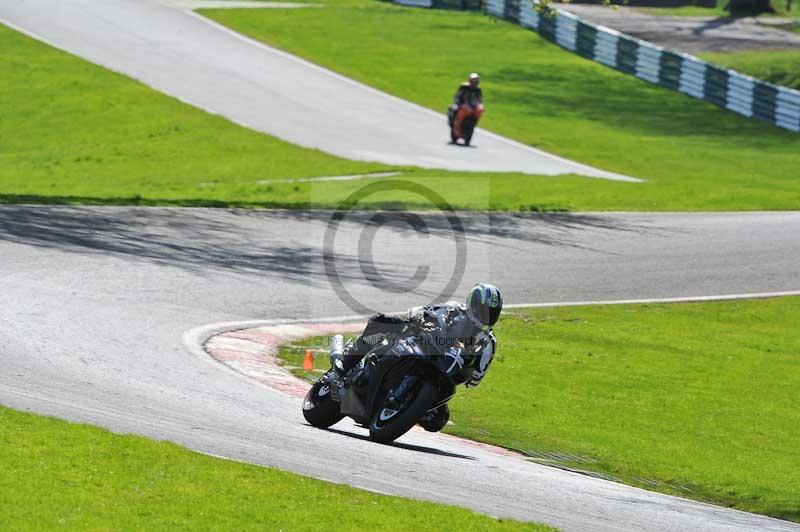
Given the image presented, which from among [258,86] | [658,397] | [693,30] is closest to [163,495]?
[658,397]

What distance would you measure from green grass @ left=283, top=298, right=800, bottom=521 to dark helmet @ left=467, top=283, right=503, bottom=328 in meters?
2.31

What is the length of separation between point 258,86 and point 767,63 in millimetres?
18520

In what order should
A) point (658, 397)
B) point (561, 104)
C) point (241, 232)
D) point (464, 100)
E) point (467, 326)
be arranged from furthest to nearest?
point (561, 104)
point (464, 100)
point (241, 232)
point (658, 397)
point (467, 326)

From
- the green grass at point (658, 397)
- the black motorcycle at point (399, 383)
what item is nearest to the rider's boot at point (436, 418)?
the black motorcycle at point (399, 383)

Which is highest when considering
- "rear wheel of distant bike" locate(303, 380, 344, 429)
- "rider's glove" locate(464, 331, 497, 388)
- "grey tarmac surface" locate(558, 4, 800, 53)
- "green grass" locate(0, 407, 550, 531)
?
"grey tarmac surface" locate(558, 4, 800, 53)

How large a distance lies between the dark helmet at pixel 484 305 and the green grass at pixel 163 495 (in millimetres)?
2014

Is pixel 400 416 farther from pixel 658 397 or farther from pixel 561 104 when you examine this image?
pixel 561 104

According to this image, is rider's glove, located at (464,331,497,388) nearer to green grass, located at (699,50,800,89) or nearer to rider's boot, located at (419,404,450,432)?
rider's boot, located at (419,404,450,432)

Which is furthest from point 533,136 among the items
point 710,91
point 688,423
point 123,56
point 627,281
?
point 688,423

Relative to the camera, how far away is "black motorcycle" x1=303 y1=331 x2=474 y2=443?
458 inches

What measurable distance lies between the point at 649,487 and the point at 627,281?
1085 cm

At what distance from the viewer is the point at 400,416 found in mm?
11922

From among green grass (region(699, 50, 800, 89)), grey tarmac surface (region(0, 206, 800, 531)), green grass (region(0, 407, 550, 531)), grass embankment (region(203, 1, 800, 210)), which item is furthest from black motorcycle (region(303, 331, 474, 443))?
green grass (region(699, 50, 800, 89))

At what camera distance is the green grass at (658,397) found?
13.1 meters
